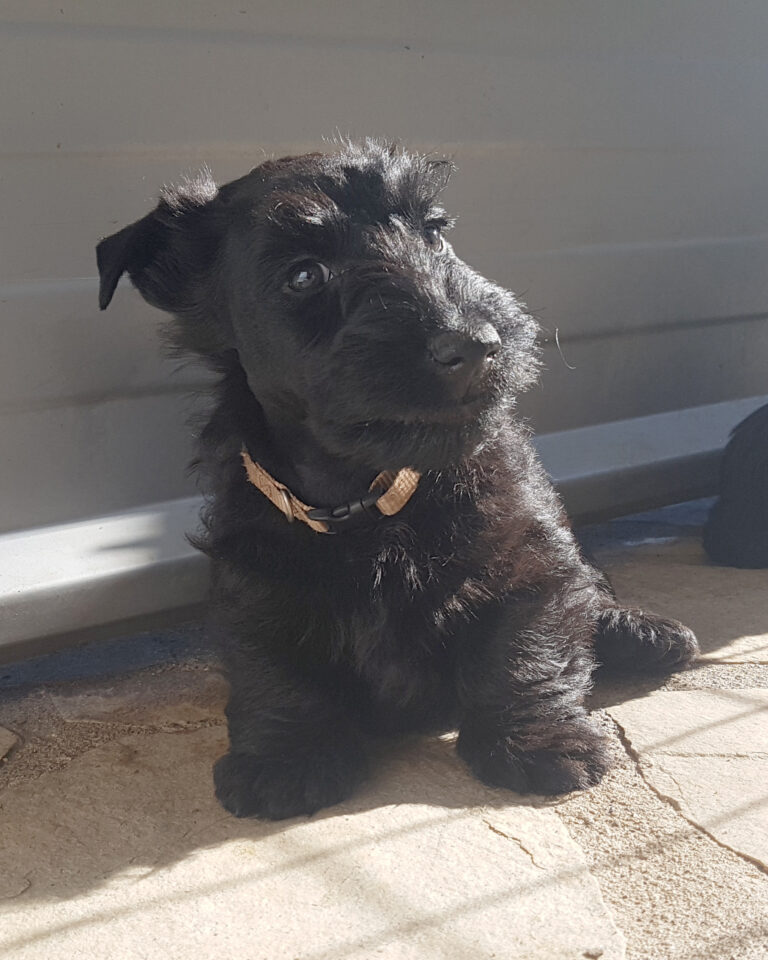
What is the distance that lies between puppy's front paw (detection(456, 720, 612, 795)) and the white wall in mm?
1249

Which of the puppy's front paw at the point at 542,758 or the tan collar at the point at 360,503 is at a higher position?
the tan collar at the point at 360,503

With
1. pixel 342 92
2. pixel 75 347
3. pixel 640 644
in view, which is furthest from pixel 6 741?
pixel 342 92

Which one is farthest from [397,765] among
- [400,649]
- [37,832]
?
[37,832]

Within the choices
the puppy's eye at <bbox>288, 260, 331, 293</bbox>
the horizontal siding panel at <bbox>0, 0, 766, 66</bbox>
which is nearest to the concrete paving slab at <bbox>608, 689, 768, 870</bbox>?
the puppy's eye at <bbox>288, 260, 331, 293</bbox>

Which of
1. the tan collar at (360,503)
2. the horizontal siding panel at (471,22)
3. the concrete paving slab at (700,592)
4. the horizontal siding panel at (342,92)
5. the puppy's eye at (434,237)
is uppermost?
the horizontal siding panel at (471,22)

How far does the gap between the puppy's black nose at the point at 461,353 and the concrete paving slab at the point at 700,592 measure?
1.20 meters

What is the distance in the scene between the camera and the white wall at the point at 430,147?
8.89 ft

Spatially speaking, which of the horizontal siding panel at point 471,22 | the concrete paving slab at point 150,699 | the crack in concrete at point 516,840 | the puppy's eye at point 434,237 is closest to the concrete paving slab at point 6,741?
the concrete paving slab at point 150,699

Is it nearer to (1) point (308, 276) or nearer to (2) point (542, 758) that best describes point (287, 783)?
(2) point (542, 758)

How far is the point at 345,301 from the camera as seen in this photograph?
2.05 m

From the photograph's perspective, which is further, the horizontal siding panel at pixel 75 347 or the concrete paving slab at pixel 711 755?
the horizontal siding panel at pixel 75 347

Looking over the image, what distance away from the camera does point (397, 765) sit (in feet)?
7.38

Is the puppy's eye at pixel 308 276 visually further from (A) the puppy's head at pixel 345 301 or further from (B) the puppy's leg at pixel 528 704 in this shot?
(B) the puppy's leg at pixel 528 704

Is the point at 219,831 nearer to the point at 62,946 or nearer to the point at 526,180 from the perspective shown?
the point at 62,946
